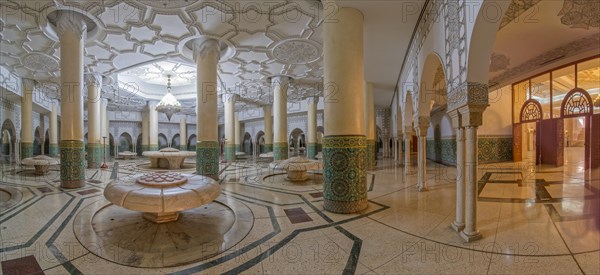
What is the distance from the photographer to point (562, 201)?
4137 millimetres

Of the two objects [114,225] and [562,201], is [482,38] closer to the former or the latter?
[562,201]

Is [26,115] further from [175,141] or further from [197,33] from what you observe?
[175,141]

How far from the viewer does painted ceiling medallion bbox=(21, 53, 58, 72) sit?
8062mm

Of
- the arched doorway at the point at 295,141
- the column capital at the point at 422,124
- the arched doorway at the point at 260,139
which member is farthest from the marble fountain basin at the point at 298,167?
the arched doorway at the point at 260,139

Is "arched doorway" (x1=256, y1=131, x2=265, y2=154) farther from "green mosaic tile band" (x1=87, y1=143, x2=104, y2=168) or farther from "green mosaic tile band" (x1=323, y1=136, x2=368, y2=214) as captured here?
"green mosaic tile band" (x1=323, y1=136, x2=368, y2=214)

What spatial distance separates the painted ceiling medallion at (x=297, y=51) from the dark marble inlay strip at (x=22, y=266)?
21.2ft

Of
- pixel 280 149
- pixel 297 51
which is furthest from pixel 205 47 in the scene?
pixel 280 149

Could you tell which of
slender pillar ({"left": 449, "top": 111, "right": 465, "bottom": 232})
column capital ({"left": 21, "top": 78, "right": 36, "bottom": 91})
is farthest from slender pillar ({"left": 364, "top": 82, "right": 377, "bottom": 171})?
column capital ({"left": 21, "top": 78, "right": 36, "bottom": 91})

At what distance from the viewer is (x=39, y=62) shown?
858 cm

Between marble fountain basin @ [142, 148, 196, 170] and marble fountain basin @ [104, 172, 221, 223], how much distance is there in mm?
5009

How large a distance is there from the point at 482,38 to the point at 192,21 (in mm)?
5741

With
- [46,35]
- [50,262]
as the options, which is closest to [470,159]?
[50,262]

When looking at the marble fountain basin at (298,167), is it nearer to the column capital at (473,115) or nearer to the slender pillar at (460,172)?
the slender pillar at (460,172)

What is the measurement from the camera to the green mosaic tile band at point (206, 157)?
6.72 meters
